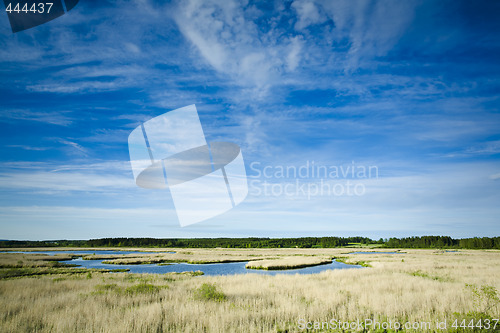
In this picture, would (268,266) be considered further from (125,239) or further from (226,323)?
(125,239)

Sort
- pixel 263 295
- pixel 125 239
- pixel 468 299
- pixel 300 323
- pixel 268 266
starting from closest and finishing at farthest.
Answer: pixel 300 323, pixel 468 299, pixel 263 295, pixel 268 266, pixel 125 239

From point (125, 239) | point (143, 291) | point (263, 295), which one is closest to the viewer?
point (263, 295)

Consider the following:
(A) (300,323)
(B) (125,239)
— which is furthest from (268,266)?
(B) (125,239)

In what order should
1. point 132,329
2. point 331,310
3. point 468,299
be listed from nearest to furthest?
1. point 132,329
2. point 331,310
3. point 468,299

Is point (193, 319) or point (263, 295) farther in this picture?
point (263, 295)

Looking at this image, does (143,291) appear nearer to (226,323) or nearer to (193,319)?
(193,319)

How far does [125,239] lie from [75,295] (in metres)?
200

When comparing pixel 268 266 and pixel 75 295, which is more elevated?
pixel 75 295

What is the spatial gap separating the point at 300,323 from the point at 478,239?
15984 centimetres

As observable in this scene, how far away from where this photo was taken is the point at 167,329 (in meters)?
9.62

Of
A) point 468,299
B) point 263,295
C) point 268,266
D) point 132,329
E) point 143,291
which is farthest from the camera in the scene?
point 268,266

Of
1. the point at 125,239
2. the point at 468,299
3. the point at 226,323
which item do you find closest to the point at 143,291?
the point at 226,323

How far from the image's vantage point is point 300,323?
10.2m

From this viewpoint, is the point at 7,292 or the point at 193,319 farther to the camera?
the point at 7,292
